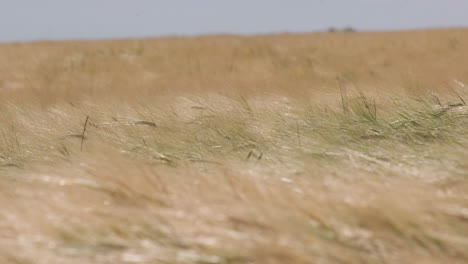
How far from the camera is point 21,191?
103 cm

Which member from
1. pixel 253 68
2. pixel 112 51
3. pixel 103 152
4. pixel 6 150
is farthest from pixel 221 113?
pixel 112 51

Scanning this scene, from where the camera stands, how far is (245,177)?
1.01 metres

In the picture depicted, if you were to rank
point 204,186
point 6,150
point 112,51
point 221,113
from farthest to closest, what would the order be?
1. point 112,51
2. point 221,113
3. point 6,150
4. point 204,186

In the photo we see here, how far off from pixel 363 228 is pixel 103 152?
1.92 ft

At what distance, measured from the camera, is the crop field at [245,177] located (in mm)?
833

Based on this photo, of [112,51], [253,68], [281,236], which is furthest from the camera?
[112,51]

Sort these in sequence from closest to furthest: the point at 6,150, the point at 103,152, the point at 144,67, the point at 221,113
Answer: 1. the point at 103,152
2. the point at 6,150
3. the point at 221,113
4. the point at 144,67

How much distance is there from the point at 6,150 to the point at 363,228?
3.05ft

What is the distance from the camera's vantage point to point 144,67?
12.5 feet

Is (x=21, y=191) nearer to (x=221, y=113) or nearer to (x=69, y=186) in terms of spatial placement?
(x=69, y=186)

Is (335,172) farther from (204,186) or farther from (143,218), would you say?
(143,218)

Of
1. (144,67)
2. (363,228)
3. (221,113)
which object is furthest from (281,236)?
(144,67)

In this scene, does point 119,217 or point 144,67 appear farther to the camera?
point 144,67

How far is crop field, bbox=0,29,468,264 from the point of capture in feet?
2.73
